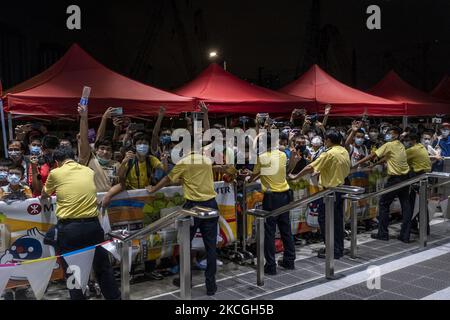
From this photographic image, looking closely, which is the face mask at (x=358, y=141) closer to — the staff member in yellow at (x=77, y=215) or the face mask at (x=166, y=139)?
Answer: the face mask at (x=166, y=139)

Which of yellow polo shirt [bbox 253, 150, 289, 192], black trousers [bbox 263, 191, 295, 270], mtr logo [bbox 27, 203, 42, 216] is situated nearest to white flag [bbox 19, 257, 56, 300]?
mtr logo [bbox 27, 203, 42, 216]

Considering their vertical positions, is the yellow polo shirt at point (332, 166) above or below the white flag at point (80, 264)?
above

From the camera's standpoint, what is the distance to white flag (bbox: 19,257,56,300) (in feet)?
11.4

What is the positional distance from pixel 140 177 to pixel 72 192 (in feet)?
4.17

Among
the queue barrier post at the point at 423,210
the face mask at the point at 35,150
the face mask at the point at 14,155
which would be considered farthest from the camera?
the queue barrier post at the point at 423,210

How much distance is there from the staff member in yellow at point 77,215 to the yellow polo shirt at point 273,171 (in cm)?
217

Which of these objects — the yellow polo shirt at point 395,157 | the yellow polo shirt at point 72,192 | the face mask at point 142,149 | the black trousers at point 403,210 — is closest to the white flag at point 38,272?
the yellow polo shirt at point 72,192

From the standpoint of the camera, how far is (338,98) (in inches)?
392

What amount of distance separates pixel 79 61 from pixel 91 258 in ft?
15.3

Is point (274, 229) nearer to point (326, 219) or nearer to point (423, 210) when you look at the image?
point (326, 219)

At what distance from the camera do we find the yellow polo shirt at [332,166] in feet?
19.3

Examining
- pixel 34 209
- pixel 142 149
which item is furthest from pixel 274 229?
pixel 34 209
